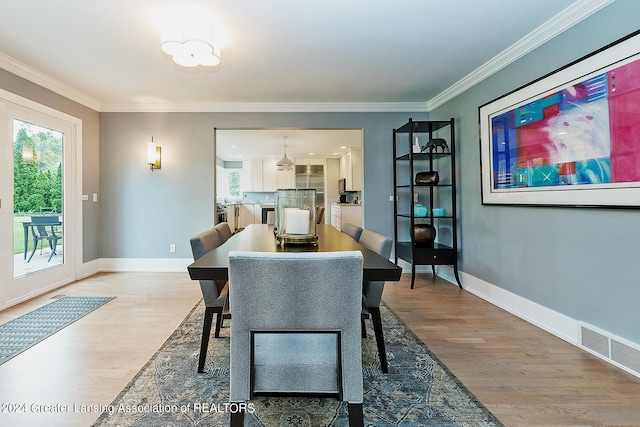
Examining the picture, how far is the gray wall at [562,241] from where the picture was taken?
1841 mm

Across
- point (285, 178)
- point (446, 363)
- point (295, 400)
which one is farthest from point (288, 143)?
point (295, 400)

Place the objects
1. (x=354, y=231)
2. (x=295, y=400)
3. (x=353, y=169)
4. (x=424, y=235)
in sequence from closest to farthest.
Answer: (x=295, y=400) → (x=354, y=231) → (x=424, y=235) → (x=353, y=169)

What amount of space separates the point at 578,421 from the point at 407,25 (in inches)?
103

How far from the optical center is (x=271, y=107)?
421 centimetres

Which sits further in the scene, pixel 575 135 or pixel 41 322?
pixel 41 322

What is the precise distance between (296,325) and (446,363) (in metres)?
1.29

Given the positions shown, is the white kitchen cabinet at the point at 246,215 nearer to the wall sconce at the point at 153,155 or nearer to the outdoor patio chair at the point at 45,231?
the wall sconce at the point at 153,155

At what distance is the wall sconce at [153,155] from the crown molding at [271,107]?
0.53 metres

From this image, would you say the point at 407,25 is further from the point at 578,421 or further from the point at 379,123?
the point at 578,421

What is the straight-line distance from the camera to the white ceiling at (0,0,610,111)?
2102 mm

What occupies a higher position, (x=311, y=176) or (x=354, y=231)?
(x=311, y=176)

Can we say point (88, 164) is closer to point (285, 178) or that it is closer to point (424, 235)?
point (424, 235)

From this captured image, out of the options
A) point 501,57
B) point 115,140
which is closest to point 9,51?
point 115,140

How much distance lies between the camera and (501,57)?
2828 mm
